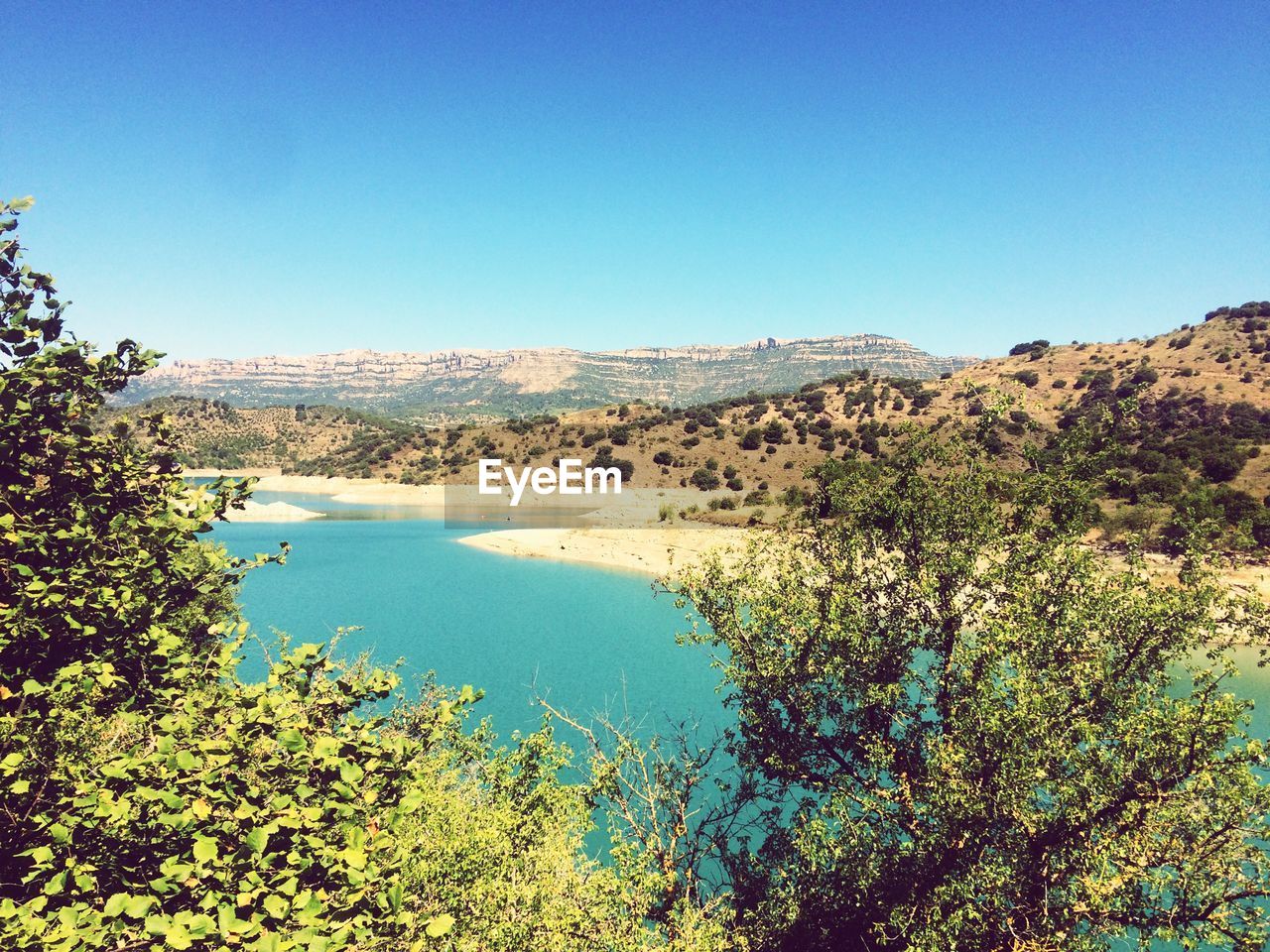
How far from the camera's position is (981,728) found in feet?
28.9

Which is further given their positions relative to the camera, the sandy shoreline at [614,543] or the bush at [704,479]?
the bush at [704,479]

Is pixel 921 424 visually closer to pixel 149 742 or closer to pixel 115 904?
pixel 149 742

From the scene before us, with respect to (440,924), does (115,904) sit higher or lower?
higher

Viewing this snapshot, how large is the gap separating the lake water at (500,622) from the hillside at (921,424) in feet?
51.8

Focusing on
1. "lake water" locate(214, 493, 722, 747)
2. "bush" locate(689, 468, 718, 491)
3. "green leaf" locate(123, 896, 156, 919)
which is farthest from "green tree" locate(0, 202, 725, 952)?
"bush" locate(689, 468, 718, 491)

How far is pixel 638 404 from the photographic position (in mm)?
118500

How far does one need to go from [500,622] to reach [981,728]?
33.8m

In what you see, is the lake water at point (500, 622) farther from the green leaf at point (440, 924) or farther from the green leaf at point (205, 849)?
the green leaf at point (205, 849)

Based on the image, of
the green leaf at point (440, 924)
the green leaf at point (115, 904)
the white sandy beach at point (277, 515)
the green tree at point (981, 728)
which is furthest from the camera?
the white sandy beach at point (277, 515)

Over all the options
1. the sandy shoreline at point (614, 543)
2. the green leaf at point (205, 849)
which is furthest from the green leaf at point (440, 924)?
the sandy shoreline at point (614, 543)

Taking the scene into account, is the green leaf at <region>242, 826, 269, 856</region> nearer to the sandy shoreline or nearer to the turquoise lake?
the turquoise lake

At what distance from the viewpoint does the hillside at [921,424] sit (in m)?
44.0

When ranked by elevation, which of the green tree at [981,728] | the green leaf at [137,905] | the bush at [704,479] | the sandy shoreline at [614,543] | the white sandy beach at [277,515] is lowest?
the white sandy beach at [277,515]

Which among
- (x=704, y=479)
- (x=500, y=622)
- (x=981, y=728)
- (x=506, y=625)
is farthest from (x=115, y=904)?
(x=704, y=479)
